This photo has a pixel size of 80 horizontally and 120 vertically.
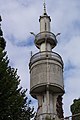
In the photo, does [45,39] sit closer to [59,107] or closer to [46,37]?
[46,37]

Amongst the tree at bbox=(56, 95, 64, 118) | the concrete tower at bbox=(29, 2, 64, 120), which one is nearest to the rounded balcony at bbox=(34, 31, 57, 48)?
the concrete tower at bbox=(29, 2, 64, 120)

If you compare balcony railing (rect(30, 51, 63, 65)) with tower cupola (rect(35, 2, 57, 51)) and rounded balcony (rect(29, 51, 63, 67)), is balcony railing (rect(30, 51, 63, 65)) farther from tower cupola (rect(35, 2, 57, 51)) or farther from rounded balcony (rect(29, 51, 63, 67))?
tower cupola (rect(35, 2, 57, 51))

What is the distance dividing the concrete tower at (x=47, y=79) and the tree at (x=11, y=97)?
21783mm

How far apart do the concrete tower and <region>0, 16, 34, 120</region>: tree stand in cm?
2178

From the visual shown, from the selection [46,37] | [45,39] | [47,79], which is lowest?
[47,79]

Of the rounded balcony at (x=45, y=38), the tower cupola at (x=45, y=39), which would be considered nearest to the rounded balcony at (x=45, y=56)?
the tower cupola at (x=45, y=39)

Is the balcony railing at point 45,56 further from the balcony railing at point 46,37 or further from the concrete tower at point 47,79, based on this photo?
the balcony railing at point 46,37

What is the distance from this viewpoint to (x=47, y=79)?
40.1 metres

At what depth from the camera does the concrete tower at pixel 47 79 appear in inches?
1576

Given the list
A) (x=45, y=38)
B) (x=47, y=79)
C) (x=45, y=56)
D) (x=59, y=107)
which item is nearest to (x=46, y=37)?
(x=45, y=38)

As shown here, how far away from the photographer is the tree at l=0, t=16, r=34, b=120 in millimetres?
15875

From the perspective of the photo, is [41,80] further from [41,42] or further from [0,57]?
[0,57]

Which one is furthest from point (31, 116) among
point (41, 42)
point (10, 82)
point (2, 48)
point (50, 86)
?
point (41, 42)

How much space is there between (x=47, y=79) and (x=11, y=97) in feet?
78.9
